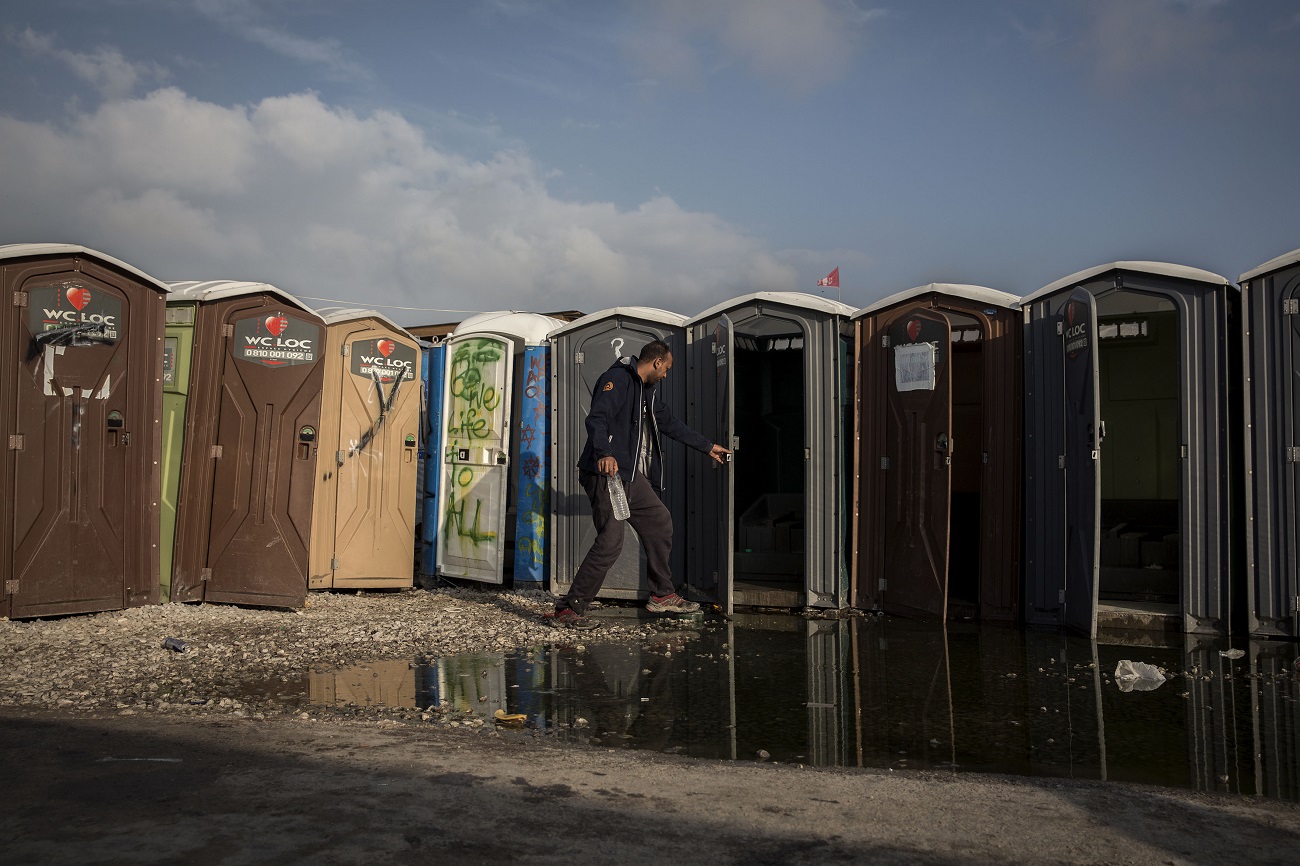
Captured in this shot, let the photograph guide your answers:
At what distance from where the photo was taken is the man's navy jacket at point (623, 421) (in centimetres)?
764

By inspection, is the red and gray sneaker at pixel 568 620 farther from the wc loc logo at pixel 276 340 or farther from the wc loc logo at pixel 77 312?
the wc loc logo at pixel 77 312

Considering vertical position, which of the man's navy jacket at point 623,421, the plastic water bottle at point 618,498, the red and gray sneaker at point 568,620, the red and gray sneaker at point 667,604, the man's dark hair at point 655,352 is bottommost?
the red and gray sneaker at point 568,620

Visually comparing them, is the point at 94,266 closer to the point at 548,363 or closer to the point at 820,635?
the point at 548,363

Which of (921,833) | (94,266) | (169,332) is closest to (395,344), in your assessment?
(169,332)

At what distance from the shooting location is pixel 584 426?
947cm

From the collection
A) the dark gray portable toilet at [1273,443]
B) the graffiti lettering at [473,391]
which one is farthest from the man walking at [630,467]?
the dark gray portable toilet at [1273,443]

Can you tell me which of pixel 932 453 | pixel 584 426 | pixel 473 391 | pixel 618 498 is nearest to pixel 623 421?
pixel 618 498

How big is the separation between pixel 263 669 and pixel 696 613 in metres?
3.41

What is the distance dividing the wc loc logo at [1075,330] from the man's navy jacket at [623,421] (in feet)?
8.89

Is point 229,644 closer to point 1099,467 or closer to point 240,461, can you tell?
point 240,461

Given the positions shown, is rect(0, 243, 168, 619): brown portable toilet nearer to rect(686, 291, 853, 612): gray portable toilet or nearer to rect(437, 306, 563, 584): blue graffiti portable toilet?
rect(437, 306, 563, 584): blue graffiti portable toilet

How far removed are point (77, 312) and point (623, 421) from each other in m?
3.96

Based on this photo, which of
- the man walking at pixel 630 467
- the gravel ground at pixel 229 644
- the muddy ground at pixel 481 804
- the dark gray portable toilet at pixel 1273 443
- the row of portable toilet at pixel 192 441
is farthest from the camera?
the man walking at pixel 630 467

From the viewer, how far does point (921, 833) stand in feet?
10.6
